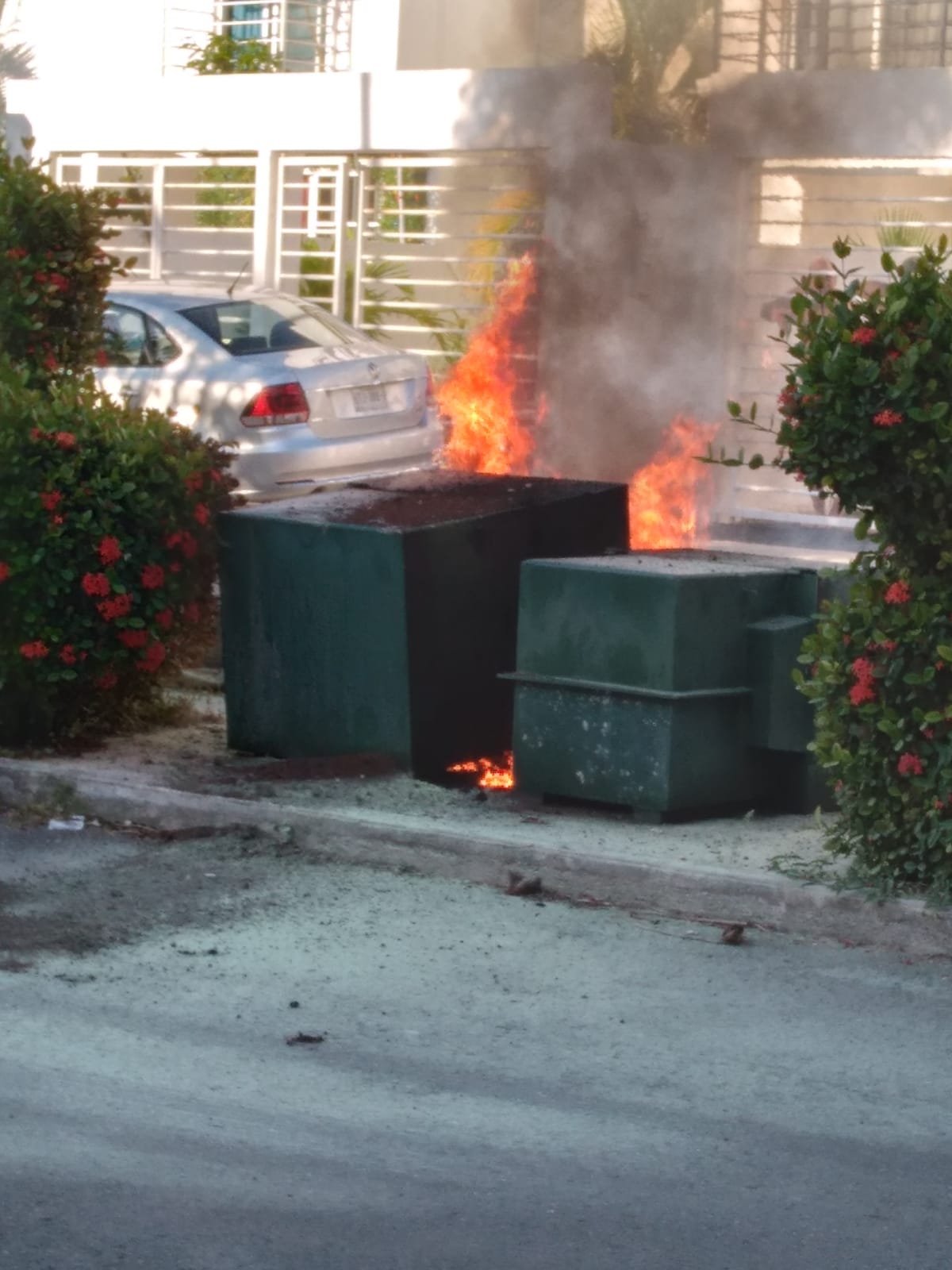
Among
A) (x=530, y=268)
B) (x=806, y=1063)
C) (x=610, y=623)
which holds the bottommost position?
(x=806, y=1063)

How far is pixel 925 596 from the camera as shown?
19.9 ft

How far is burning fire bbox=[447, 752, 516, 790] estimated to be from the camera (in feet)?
25.8

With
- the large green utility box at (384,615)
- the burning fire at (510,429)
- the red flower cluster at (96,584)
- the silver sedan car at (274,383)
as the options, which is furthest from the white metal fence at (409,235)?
the red flower cluster at (96,584)

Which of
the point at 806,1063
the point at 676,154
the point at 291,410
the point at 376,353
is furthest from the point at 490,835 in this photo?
the point at 676,154

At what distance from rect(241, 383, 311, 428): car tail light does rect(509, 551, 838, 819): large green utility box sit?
5.60m

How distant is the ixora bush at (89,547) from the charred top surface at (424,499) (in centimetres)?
27

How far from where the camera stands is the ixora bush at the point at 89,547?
308 inches

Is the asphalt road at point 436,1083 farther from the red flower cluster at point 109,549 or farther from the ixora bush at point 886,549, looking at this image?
the red flower cluster at point 109,549

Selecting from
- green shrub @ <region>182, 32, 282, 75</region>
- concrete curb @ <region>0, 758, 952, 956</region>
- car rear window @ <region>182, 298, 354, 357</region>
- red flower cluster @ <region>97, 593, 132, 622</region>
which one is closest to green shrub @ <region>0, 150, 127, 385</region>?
red flower cluster @ <region>97, 593, 132, 622</region>

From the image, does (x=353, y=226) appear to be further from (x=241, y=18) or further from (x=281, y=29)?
(x=241, y=18)

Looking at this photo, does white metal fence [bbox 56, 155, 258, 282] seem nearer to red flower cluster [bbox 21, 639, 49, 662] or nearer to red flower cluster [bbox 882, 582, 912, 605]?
red flower cluster [bbox 21, 639, 49, 662]

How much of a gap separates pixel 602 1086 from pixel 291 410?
8277 millimetres

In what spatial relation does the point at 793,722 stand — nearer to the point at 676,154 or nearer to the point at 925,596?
the point at 925,596

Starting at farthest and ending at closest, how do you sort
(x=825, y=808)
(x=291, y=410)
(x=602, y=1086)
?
(x=291, y=410), (x=825, y=808), (x=602, y=1086)
